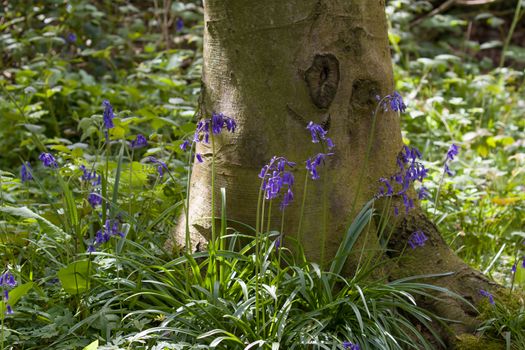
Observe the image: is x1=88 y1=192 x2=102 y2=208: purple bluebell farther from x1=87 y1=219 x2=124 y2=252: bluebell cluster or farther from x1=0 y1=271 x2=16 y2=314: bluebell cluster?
x1=0 y1=271 x2=16 y2=314: bluebell cluster

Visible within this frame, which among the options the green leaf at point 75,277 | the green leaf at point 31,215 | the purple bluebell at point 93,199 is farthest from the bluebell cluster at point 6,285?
the purple bluebell at point 93,199

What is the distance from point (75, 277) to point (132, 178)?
805 mm

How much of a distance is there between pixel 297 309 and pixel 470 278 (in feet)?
2.91

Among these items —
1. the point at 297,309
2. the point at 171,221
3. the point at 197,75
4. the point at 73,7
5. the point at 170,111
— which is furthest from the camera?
the point at 73,7

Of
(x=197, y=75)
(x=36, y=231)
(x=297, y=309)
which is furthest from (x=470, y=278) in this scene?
(x=197, y=75)

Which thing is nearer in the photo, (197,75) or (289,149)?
(289,149)

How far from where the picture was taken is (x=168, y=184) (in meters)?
3.47

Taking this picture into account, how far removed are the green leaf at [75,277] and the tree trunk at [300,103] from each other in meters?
0.51

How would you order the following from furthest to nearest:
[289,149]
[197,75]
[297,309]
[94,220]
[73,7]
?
[73,7], [197,75], [94,220], [289,149], [297,309]

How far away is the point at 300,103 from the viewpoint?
110 inches

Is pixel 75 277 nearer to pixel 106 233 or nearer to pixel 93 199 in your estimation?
pixel 106 233

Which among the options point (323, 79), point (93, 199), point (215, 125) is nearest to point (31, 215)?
point (93, 199)

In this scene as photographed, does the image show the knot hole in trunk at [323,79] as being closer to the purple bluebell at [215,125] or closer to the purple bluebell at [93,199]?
the purple bluebell at [215,125]

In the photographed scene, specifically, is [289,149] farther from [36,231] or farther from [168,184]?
[36,231]
